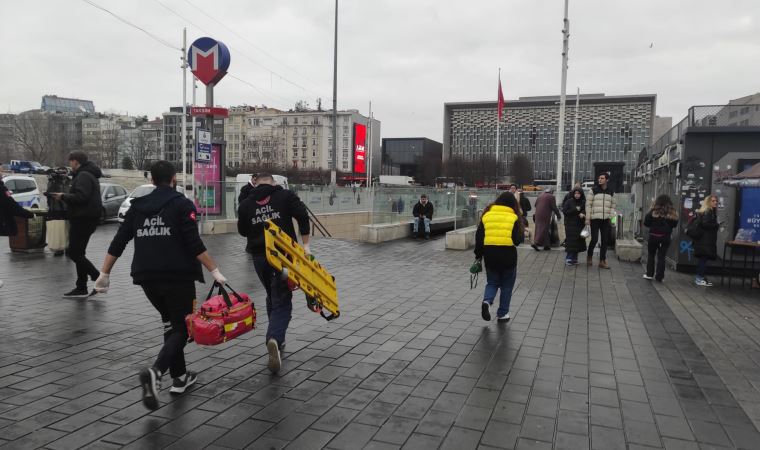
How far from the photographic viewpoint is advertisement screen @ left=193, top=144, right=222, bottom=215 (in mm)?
17469

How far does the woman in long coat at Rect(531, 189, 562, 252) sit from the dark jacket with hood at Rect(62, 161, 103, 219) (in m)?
10.5

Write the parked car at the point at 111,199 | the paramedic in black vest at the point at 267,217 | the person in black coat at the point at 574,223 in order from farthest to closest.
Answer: the parked car at the point at 111,199 → the person in black coat at the point at 574,223 → the paramedic in black vest at the point at 267,217

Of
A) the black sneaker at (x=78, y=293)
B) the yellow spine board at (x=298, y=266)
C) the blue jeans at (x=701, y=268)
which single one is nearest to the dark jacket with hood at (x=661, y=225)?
the blue jeans at (x=701, y=268)

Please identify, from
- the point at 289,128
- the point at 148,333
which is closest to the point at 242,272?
the point at 148,333

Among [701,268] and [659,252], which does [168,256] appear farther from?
[701,268]

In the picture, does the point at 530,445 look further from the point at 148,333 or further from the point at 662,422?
the point at 148,333

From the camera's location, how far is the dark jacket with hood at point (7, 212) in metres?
7.06

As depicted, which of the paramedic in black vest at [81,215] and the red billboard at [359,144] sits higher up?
the red billboard at [359,144]

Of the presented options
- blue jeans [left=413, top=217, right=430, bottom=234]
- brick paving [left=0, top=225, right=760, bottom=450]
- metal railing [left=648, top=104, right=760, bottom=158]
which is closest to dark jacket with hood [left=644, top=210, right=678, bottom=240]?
brick paving [left=0, top=225, right=760, bottom=450]

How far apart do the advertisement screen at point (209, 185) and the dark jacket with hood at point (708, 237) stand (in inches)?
515

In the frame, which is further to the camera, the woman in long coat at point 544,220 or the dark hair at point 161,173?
the woman in long coat at point 544,220

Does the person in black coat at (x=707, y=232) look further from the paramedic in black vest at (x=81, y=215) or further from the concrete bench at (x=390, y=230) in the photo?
the paramedic in black vest at (x=81, y=215)

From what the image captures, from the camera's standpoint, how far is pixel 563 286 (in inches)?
376

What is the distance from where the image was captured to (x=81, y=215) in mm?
7719
